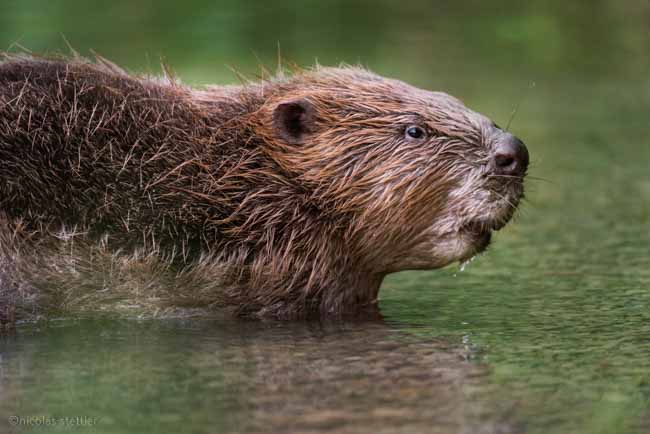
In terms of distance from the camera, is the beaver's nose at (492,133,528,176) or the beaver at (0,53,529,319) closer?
the beaver at (0,53,529,319)

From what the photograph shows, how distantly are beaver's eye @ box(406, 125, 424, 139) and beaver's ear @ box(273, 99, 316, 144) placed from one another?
18.1 inches

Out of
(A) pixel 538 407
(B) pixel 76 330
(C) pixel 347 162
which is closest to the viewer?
(A) pixel 538 407

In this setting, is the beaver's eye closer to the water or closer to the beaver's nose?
the beaver's nose

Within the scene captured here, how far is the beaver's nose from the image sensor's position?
577cm

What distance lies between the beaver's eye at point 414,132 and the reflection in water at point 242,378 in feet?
3.10

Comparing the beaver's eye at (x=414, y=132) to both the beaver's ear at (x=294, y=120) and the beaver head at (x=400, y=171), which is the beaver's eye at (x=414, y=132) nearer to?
the beaver head at (x=400, y=171)

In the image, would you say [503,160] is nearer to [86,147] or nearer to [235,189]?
[235,189]

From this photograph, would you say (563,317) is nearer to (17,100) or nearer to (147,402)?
(147,402)

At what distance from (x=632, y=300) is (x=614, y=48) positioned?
366 inches

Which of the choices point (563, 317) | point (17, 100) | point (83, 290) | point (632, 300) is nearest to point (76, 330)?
point (83, 290)

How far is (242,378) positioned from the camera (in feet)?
14.9

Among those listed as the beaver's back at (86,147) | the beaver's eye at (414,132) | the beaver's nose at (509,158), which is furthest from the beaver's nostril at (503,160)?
the beaver's back at (86,147)

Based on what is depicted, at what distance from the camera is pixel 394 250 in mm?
5938

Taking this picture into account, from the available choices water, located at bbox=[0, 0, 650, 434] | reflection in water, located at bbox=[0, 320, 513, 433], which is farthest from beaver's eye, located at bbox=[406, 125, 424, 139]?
reflection in water, located at bbox=[0, 320, 513, 433]
